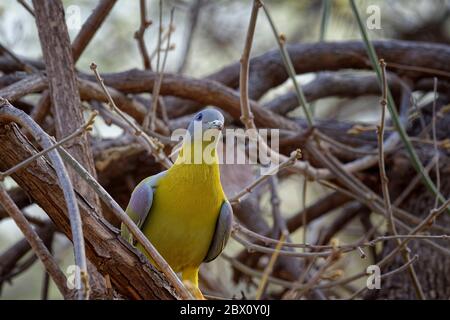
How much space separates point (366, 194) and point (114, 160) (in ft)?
3.90

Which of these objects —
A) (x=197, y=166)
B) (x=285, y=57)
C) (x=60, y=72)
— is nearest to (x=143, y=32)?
(x=60, y=72)

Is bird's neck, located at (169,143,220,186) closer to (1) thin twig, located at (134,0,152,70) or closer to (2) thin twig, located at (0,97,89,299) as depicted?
(2) thin twig, located at (0,97,89,299)

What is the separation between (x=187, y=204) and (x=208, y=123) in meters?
0.27

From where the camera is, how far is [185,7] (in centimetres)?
536

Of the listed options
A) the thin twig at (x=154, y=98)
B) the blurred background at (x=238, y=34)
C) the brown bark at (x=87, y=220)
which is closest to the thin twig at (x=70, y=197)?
the brown bark at (x=87, y=220)

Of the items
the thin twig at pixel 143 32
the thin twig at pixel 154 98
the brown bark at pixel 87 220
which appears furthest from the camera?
the thin twig at pixel 143 32

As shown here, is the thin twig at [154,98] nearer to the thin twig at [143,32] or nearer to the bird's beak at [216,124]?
the thin twig at [143,32]

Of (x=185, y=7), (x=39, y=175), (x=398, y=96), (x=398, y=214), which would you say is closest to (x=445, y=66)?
(x=398, y=96)

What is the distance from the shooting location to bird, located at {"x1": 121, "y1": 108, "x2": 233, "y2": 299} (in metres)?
2.40

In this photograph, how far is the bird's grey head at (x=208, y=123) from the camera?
2305 mm

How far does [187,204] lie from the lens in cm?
240

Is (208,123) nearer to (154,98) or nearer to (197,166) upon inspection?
(197,166)

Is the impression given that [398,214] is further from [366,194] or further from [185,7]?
[185,7]

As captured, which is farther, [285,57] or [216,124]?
[285,57]
